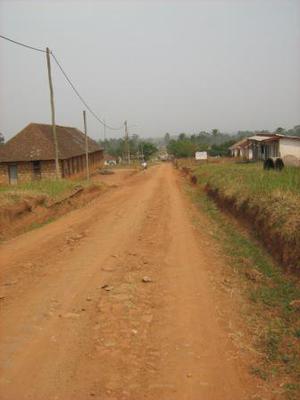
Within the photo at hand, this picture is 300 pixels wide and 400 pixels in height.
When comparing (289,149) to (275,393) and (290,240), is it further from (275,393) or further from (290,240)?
(275,393)

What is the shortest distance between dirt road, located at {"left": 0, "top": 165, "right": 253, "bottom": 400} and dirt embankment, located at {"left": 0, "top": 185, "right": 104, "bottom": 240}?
3.07 m

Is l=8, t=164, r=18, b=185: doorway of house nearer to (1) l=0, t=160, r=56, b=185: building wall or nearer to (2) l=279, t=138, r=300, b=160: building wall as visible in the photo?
(1) l=0, t=160, r=56, b=185: building wall

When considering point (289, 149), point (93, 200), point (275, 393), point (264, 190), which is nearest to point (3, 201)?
point (93, 200)

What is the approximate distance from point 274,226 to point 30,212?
10.0 metres

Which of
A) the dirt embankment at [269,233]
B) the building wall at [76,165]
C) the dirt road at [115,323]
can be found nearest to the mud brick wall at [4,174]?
the building wall at [76,165]

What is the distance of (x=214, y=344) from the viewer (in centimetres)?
613

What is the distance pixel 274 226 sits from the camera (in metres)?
11.2

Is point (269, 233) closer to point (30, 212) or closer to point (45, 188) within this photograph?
point (30, 212)

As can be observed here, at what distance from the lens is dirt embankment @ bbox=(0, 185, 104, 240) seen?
50.4ft

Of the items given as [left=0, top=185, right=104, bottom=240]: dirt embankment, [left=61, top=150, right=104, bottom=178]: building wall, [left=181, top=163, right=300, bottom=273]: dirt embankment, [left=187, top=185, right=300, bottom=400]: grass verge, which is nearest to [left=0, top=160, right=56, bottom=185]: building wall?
[left=61, top=150, right=104, bottom=178]: building wall

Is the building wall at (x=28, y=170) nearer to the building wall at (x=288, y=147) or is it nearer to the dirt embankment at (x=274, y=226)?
the building wall at (x=288, y=147)

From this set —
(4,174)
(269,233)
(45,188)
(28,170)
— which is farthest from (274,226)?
(4,174)

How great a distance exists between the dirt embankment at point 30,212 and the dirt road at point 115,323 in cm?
307

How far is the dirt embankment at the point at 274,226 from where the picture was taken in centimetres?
941
